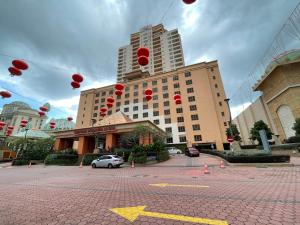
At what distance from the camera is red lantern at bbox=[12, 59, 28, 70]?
8.67m

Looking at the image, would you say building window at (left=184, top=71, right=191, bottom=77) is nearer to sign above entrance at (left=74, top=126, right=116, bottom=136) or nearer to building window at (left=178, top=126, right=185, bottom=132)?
building window at (left=178, top=126, right=185, bottom=132)

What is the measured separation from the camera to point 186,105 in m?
43.4

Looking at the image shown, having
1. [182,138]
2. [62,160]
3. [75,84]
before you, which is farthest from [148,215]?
[182,138]

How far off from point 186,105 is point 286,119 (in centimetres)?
2237

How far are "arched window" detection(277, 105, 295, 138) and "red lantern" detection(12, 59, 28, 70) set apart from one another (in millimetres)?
40021

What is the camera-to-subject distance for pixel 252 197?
467 cm

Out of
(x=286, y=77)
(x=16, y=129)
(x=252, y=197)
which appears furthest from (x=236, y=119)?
(x=16, y=129)

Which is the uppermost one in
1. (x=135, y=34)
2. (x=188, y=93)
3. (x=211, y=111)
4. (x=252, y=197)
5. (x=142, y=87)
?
(x=135, y=34)

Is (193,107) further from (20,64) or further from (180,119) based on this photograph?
(20,64)

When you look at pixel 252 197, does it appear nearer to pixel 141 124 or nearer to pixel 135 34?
pixel 141 124

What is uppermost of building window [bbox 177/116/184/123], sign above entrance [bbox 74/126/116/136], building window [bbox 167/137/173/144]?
building window [bbox 177/116/184/123]

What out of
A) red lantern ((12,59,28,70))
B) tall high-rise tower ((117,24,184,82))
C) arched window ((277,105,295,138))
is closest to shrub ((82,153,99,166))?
red lantern ((12,59,28,70))

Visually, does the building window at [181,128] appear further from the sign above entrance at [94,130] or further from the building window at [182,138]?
the sign above entrance at [94,130]

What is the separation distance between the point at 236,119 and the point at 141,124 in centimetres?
4697
